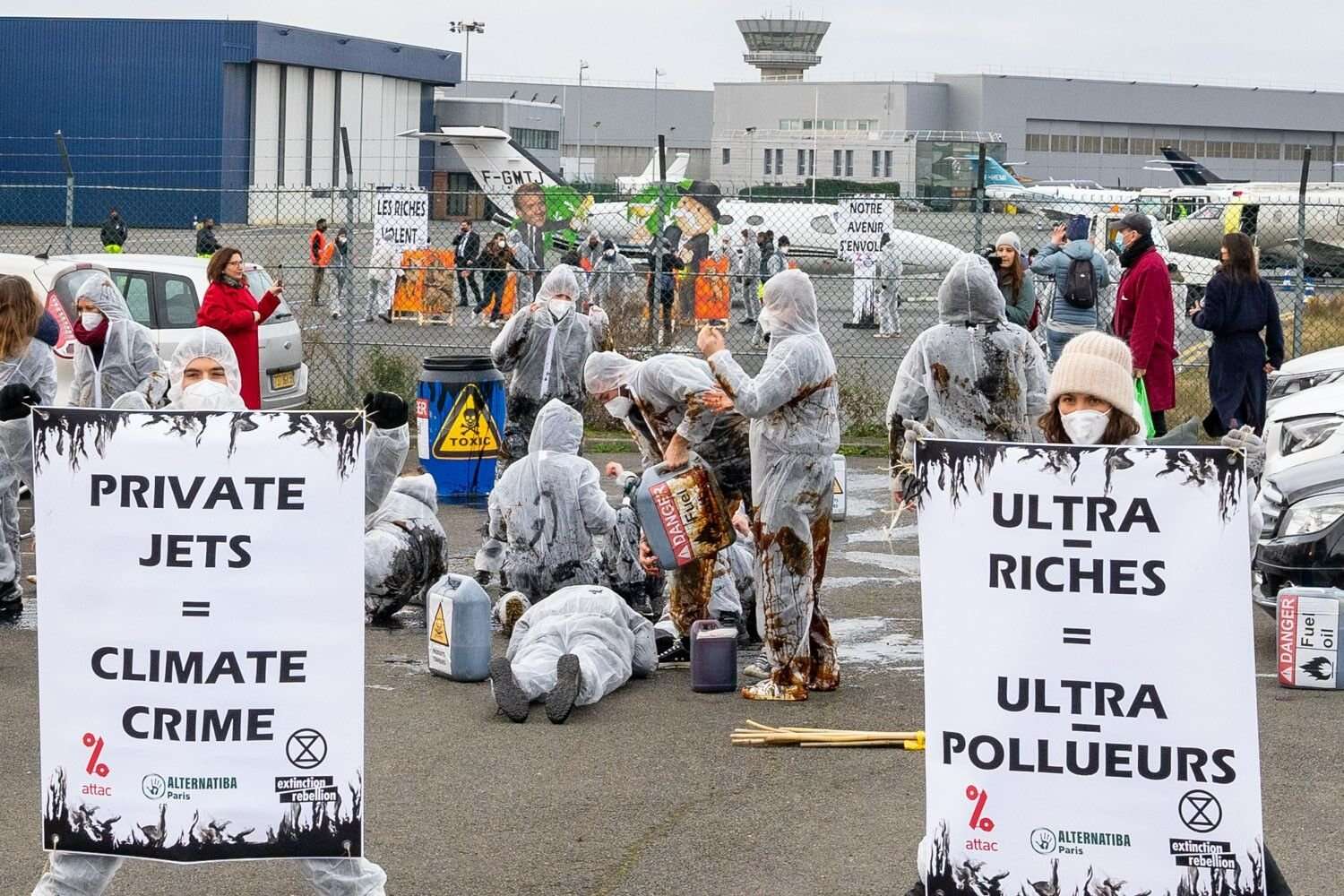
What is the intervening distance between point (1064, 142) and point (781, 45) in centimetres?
4175

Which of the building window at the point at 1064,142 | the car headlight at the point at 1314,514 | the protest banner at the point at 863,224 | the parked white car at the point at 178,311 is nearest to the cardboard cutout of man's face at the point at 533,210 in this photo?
the protest banner at the point at 863,224

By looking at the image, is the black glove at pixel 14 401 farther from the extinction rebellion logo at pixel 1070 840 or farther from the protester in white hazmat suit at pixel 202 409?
the extinction rebellion logo at pixel 1070 840

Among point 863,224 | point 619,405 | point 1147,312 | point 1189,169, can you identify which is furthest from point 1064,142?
point 619,405

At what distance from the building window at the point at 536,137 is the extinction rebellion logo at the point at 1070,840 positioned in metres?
73.6

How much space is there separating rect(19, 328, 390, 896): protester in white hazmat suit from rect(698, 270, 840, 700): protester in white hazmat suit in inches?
92.7

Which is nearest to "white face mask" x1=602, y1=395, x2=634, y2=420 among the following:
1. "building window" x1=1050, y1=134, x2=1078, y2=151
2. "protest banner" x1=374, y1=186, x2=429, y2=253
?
"protest banner" x1=374, y1=186, x2=429, y2=253

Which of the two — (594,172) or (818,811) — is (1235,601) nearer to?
(818,811)

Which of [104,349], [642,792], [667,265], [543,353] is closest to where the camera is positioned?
[642,792]

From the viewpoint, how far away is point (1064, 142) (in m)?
91.2

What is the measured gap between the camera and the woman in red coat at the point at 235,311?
11.7 meters

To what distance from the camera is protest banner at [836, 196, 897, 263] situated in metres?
21.4

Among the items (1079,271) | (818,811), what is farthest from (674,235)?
(818,811)

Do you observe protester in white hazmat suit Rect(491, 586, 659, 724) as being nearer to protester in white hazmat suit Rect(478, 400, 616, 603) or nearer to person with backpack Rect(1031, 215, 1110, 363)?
protester in white hazmat suit Rect(478, 400, 616, 603)

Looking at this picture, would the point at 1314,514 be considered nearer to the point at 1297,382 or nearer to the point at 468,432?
the point at 1297,382
